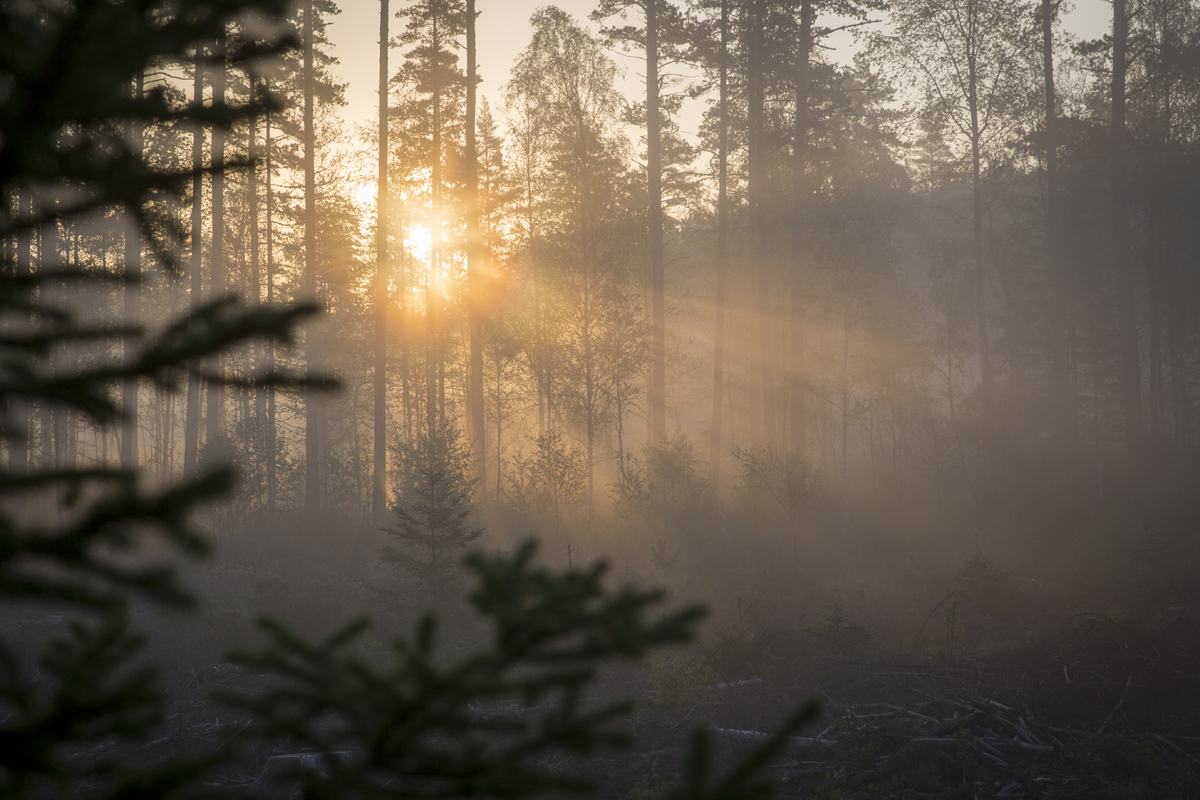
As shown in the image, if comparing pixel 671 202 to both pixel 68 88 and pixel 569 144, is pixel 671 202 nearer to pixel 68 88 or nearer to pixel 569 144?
pixel 569 144

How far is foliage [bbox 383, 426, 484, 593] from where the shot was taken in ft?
32.8

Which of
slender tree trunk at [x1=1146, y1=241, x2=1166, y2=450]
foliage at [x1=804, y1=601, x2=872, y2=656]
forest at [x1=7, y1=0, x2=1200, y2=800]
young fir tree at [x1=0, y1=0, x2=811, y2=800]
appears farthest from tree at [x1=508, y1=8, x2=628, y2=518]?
slender tree trunk at [x1=1146, y1=241, x2=1166, y2=450]

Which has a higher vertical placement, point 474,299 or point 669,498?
point 474,299

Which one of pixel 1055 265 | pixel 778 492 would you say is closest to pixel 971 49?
pixel 1055 265

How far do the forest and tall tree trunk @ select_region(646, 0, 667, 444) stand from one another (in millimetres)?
132

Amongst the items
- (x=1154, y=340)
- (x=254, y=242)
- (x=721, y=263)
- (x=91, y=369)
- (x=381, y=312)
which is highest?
(x=254, y=242)

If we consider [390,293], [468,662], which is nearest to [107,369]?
[468,662]

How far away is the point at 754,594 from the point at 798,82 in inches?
534

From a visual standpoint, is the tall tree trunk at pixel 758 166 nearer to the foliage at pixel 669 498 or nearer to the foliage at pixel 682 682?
the foliage at pixel 669 498

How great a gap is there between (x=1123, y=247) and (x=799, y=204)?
8.68 meters

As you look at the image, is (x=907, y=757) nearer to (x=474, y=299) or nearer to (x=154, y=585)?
(x=154, y=585)

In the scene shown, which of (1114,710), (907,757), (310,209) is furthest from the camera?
(310,209)

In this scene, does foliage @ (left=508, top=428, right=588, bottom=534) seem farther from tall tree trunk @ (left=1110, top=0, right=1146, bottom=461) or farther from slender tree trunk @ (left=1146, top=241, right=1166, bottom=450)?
slender tree trunk @ (left=1146, top=241, right=1166, bottom=450)

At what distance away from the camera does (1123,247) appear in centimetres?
1711
